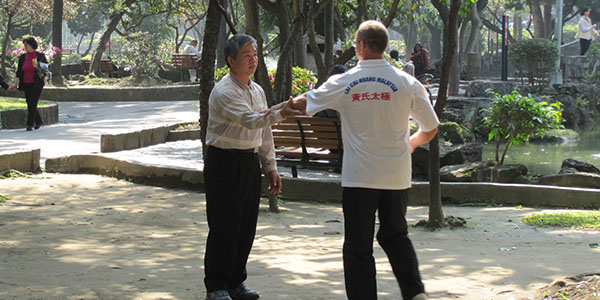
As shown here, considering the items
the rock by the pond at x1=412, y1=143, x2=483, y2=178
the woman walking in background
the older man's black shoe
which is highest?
the woman walking in background

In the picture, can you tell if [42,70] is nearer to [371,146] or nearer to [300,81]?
[300,81]

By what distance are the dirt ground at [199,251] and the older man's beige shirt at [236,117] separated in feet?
3.08

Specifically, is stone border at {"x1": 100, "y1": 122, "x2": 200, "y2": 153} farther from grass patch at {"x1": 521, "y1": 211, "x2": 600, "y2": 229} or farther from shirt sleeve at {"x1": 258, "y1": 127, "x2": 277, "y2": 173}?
shirt sleeve at {"x1": 258, "y1": 127, "x2": 277, "y2": 173}

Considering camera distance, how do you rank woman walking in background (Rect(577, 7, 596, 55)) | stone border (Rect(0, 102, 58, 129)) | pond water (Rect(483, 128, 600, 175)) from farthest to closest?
woman walking in background (Rect(577, 7, 596, 55)) < pond water (Rect(483, 128, 600, 175)) < stone border (Rect(0, 102, 58, 129))

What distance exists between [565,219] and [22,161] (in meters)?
6.89

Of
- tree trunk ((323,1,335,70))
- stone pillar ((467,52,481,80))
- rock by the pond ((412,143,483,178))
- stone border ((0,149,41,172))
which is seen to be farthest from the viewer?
stone pillar ((467,52,481,80))

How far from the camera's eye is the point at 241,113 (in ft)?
16.0

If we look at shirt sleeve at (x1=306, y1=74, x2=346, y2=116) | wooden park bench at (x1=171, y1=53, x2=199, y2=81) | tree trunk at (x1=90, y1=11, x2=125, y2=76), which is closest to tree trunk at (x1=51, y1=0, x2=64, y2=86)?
tree trunk at (x1=90, y1=11, x2=125, y2=76)

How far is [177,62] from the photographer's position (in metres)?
29.6

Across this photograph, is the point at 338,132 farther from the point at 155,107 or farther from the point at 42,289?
the point at 155,107

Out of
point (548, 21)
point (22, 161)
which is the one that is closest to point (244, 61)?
point (22, 161)

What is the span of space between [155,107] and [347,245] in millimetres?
18389

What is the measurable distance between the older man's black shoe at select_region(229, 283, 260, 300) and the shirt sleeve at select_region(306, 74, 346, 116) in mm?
1179

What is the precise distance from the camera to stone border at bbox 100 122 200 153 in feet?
42.9
